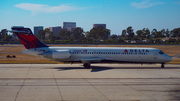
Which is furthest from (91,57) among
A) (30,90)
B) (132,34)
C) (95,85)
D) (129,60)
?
(132,34)

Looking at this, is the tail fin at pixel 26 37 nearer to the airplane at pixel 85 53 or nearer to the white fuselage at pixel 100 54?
the airplane at pixel 85 53

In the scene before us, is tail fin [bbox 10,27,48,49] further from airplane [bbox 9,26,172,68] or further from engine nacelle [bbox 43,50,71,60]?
engine nacelle [bbox 43,50,71,60]

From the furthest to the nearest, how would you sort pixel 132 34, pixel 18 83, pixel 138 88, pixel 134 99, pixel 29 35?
pixel 132 34
pixel 29 35
pixel 18 83
pixel 138 88
pixel 134 99

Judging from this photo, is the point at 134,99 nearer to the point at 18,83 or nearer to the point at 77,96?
the point at 77,96

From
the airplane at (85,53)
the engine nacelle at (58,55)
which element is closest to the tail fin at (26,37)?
the airplane at (85,53)

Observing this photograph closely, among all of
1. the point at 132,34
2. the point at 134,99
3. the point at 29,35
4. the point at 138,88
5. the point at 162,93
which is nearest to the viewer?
the point at 134,99

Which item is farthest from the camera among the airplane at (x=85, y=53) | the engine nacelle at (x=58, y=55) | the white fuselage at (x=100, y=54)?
the white fuselage at (x=100, y=54)

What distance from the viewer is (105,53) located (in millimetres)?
29141

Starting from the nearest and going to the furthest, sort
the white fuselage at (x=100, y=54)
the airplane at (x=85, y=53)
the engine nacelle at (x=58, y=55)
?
the engine nacelle at (x=58, y=55), the airplane at (x=85, y=53), the white fuselage at (x=100, y=54)

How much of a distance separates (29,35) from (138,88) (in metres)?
18.0

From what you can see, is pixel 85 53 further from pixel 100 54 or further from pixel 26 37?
pixel 26 37

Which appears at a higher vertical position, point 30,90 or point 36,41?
point 36,41

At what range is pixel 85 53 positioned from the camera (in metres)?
29.0

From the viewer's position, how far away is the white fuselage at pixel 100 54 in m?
28.2
